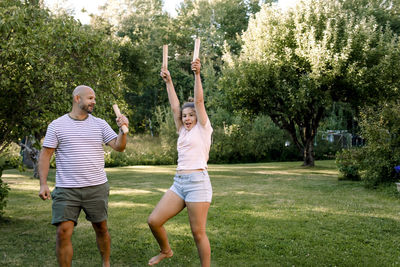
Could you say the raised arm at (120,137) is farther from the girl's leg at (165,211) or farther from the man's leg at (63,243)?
the man's leg at (63,243)

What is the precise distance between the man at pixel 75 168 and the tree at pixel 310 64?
1348 centimetres

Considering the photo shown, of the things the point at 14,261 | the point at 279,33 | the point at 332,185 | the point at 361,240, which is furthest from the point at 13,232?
the point at 279,33

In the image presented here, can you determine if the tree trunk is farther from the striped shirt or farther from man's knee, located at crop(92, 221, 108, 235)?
the striped shirt

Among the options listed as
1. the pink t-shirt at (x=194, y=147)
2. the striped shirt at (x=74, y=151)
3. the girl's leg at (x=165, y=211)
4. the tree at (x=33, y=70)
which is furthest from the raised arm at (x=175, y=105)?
the tree at (x=33, y=70)

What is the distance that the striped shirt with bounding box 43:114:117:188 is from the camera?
4.00 meters

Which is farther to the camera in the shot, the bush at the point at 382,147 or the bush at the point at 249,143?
the bush at the point at 249,143

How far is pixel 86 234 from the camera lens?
21.1 ft

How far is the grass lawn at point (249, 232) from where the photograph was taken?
17.0ft

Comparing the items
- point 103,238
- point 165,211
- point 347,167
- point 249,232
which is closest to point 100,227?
point 103,238

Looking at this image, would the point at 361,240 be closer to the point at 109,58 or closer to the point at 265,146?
the point at 109,58

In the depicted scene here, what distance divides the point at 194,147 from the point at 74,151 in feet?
4.02

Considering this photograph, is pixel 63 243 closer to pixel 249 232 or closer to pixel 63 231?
pixel 63 231

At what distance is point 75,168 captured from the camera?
158 inches

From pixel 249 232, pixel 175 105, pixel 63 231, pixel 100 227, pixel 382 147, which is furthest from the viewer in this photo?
pixel 382 147
